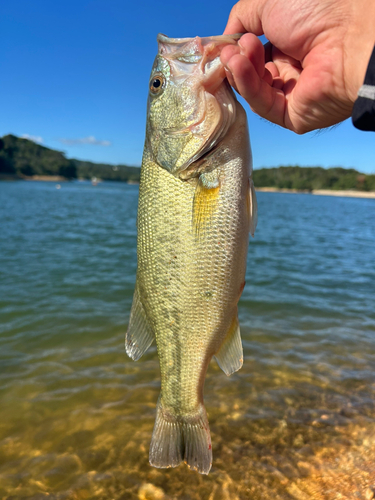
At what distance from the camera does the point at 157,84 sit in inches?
104

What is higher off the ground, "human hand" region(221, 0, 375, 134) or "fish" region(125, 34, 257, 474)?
"human hand" region(221, 0, 375, 134)

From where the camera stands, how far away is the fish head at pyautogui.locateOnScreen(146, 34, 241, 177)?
2.39m

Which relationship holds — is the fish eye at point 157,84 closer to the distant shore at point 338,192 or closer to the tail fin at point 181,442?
the tail fin at point 181,442

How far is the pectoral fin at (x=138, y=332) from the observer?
2.80 meters

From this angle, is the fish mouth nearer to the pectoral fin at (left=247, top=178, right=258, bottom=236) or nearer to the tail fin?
the pectoral fin at (left=247, top=178, right=258, bottom=236)

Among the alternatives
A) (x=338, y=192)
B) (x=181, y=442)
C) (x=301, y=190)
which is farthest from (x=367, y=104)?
(x=301, y=190)

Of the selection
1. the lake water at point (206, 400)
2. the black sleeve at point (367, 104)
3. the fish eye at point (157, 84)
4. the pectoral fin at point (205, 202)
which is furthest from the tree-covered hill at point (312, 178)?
the black sleeve at point (367, 104)

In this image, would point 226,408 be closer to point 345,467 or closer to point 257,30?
point 345,467

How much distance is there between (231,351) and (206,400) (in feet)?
9.87

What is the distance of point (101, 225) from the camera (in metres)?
25.6

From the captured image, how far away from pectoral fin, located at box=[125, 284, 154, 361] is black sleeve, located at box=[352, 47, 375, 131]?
1990 mm

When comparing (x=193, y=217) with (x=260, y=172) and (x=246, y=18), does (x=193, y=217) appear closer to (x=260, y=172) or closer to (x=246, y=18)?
(x=246, y=18)

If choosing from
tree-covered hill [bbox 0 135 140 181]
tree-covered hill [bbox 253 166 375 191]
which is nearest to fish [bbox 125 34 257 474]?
tree-covered hill [bbox 253 166 375 191]

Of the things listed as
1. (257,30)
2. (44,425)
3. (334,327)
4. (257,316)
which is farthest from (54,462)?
(334,327)
